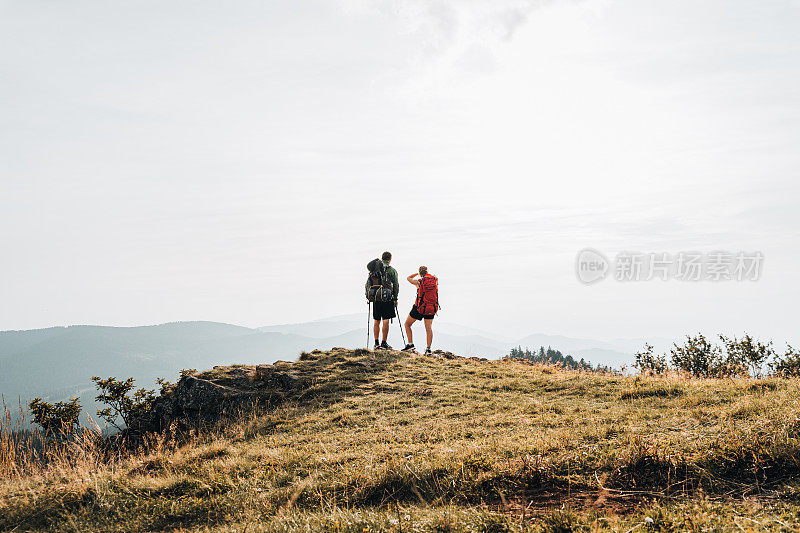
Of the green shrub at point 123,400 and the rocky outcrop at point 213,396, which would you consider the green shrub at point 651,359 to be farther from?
the green shrub at point 123,400

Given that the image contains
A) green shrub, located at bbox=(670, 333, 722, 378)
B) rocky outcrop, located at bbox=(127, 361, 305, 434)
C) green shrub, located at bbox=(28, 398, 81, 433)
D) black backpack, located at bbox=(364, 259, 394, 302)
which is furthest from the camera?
green shrub, located at bbox=(670, 333, 722, 378)

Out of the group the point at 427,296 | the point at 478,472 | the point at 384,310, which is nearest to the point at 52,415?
the point at 384,310

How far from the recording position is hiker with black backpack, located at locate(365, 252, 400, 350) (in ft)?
63.2

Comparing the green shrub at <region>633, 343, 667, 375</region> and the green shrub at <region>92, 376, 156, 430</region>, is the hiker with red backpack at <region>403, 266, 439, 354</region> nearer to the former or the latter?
the green shrub at <region>92, 376, 156, 430</region>

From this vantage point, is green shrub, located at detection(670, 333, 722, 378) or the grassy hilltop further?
green shrub, located at detection(670, 333, 722, 378)

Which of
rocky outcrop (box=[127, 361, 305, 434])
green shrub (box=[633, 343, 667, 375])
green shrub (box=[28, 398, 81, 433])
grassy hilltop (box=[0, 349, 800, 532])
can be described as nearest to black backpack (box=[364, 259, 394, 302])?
rocky outcrop (box=[127, 361, 305, 434])

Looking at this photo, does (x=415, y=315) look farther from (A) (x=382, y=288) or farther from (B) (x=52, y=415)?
(B) (x=52, y=415)

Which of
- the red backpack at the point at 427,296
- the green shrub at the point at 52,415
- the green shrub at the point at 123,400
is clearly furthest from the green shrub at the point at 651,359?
the green shrub at the point at 52,415

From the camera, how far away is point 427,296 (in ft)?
64.5

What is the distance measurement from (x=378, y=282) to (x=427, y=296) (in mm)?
2234

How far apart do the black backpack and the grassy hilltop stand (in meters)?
7.38

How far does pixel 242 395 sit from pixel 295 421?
138 inches

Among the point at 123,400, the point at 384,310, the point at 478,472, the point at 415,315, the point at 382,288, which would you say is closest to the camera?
the point at 478,472

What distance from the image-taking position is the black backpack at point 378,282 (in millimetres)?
19203
